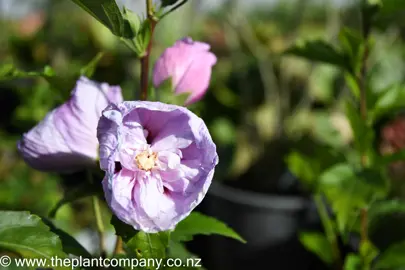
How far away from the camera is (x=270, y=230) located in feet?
3.64

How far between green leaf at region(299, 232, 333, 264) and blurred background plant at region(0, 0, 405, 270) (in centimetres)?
8

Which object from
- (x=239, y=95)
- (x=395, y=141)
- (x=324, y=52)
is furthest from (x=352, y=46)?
(x=239, y=95)

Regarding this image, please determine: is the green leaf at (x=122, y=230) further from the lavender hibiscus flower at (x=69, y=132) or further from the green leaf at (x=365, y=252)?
the green leaf at (x=365, y=252)

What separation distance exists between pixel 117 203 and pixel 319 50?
34 centimetres

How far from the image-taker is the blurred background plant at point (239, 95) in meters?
1.06

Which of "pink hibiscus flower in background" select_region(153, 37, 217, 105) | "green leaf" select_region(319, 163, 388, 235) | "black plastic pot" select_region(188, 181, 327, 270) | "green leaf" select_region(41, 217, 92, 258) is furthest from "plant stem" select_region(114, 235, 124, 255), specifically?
"black plastic pot" select_region(188, 181, 327, 270)

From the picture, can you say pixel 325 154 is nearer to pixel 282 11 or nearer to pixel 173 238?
pixel 173 238

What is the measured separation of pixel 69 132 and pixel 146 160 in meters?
0.09

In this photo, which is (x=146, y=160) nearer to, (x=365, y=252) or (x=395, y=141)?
(x=365, y=252)

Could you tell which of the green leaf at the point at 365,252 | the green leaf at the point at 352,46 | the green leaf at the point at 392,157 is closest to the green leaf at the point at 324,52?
the green leaf at the point at 352,46

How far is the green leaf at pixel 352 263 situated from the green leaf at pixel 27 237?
0.39m

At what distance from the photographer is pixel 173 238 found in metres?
0.47

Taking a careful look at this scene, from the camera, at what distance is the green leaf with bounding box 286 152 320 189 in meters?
0.74

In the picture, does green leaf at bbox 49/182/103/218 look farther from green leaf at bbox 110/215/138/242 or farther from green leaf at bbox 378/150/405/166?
green leaf at bbox 378/150/405/166
